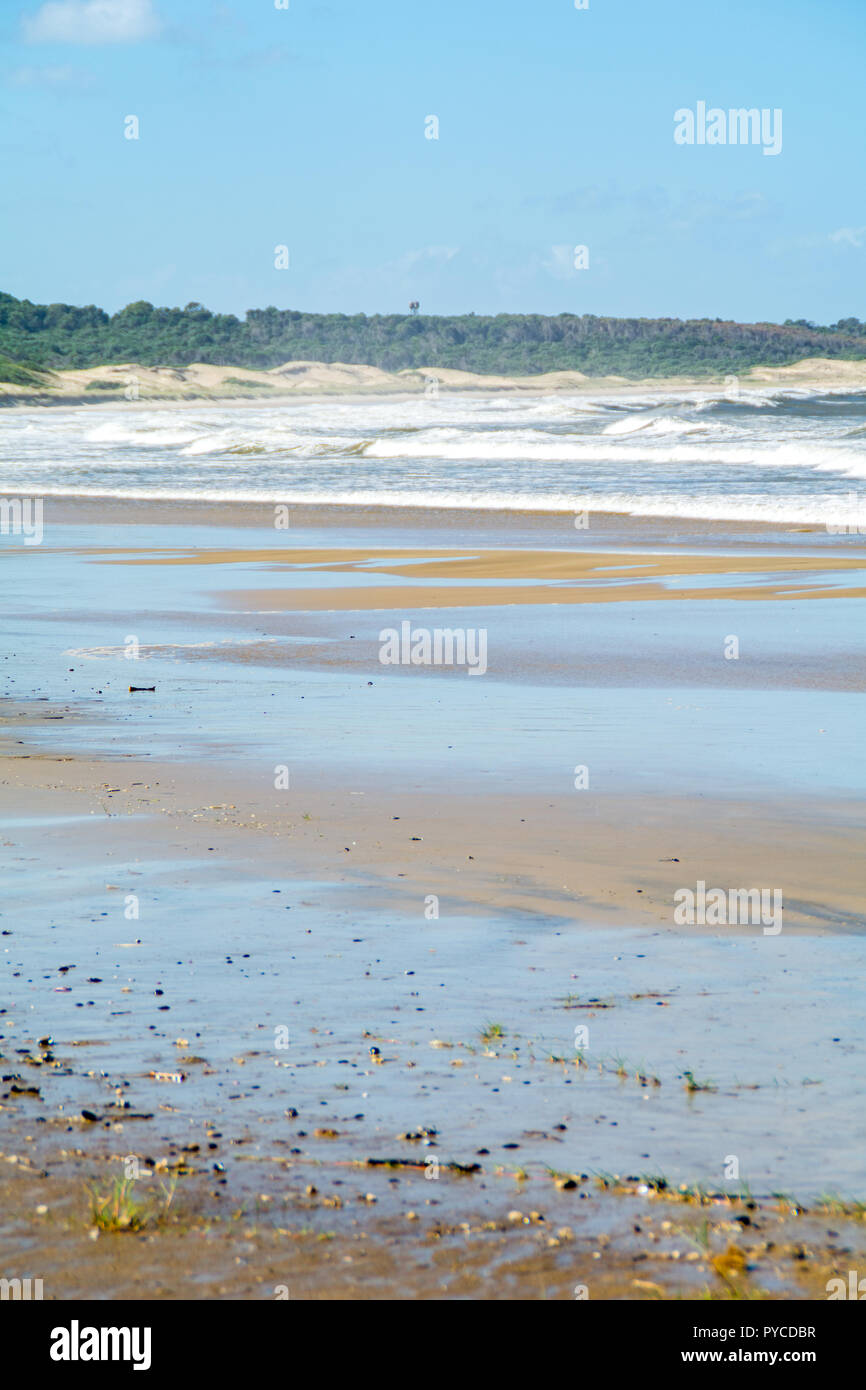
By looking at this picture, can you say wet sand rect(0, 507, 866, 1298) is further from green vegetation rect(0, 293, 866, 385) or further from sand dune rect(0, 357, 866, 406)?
green vegetation rect(0, 293, 866, 385)

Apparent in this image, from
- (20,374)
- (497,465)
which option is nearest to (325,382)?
(20,374)

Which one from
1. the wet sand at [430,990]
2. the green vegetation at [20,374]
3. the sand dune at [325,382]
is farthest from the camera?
the green vegetation at [20,374]

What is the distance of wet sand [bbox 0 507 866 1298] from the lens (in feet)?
9.45

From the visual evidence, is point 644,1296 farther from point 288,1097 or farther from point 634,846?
point 634,846

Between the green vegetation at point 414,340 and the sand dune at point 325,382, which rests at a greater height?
the green vegetation at point 414,340

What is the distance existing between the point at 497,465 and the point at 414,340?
10984 cm

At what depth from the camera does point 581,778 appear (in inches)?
276

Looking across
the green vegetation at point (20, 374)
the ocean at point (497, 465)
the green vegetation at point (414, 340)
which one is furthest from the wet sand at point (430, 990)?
the green vegetation at point (414, 340)

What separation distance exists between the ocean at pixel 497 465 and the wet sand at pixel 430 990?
14335mm

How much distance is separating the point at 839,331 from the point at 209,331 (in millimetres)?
56699

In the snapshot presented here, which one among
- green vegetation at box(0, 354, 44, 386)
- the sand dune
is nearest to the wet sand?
the sand dune

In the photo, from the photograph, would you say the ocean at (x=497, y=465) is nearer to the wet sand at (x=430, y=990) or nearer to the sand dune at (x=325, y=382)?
the wet sand at (x=430, y=990)

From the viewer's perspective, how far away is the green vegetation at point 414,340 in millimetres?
123188
